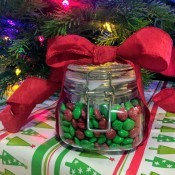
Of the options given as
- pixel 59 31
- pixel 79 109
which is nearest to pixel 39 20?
pixel 59 31

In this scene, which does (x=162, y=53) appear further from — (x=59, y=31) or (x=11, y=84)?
(x=11, y=84)

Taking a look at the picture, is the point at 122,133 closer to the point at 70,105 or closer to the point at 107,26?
the point at 70,105

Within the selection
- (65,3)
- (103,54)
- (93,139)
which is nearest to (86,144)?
(93,139)

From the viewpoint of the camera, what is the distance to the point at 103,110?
0.38 meters

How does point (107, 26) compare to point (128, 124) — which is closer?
point (128, 124)

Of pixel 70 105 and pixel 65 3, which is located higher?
pixel 65 3

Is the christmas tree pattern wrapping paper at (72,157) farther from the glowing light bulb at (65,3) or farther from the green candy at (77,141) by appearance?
the glowing light bulb at (65,3)

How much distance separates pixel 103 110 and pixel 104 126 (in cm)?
2

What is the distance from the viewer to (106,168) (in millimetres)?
358

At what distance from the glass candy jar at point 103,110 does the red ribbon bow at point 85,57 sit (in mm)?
14

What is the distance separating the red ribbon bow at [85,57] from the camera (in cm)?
37

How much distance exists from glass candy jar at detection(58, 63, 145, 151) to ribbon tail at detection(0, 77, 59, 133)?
0.21ft

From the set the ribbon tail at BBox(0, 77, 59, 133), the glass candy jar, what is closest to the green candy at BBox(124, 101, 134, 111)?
the glass candy jar

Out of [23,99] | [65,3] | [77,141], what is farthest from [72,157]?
[65,3]
